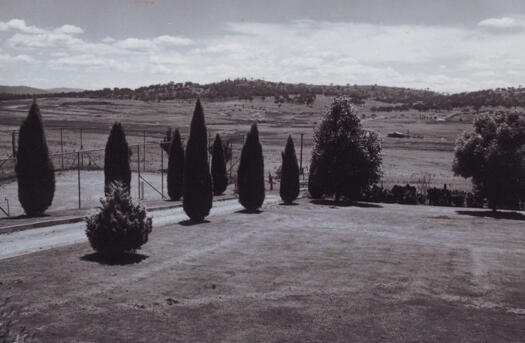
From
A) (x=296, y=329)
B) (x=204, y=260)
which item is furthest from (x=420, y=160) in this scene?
(x=296, y=329)

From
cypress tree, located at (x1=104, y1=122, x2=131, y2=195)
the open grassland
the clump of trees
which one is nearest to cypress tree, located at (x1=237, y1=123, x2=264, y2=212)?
cypress tree, located at (x1=104, y1=122, x2=131, y2=195)

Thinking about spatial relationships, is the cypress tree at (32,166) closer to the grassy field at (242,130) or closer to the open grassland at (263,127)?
the grassy field at (242,130)

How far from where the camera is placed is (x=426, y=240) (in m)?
25.2

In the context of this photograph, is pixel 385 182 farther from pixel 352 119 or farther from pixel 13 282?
pixel 13 282

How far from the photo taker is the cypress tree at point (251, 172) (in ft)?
106

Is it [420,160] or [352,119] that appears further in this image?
[420,160]

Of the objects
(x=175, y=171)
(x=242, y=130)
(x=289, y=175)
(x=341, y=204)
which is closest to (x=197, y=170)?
(x=289, y=175)

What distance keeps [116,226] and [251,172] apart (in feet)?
52.8

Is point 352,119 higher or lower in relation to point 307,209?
higher

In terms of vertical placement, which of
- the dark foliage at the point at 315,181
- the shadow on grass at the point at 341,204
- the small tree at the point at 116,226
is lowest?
the shadow on grass at the point at 341,204

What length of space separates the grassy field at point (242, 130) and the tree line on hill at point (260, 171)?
18.8 feet

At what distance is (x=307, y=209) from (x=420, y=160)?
47.2 m

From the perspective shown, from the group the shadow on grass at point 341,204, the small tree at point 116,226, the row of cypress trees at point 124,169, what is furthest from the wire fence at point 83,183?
the small tree at point 116,226

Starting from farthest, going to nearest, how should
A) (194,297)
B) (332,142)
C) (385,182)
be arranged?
(385,182)
(332,142)
(194,297)
